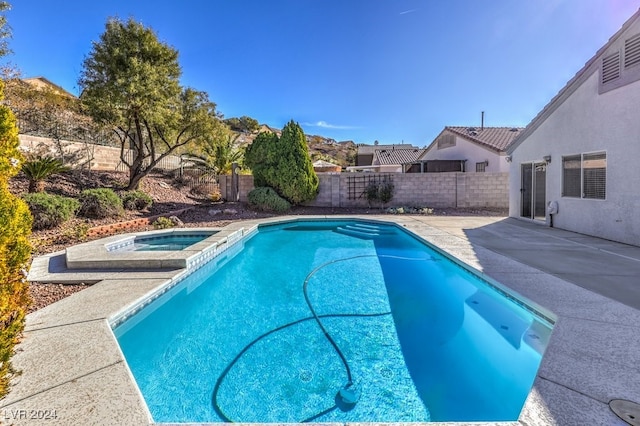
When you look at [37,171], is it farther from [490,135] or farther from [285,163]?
[490,135]

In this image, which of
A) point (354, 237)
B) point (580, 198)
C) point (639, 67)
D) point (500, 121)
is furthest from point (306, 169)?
point (500, 121)

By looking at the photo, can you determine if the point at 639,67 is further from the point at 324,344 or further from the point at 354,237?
the point at 324,344

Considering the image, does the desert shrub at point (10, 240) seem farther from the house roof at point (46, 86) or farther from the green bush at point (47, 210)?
the house roof at point (46, 86)

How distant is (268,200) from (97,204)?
22.9ft

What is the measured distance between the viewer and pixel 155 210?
14.1 meters

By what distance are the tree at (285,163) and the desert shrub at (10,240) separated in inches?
503

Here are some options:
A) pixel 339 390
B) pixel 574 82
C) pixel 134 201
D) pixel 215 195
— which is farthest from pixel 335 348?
pixel 215 195

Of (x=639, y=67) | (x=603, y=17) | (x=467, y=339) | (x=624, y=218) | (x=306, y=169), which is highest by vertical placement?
(x=603, y=17)

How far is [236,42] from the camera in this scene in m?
15.0

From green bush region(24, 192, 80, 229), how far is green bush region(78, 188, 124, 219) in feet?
3.85

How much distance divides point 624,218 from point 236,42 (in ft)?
53.8

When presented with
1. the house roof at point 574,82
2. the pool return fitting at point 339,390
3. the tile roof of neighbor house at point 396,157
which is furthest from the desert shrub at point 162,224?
the tile roof of neighbor house at point 396,157

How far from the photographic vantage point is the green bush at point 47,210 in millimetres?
8789

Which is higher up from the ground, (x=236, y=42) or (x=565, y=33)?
A: (x=236, y=42)
